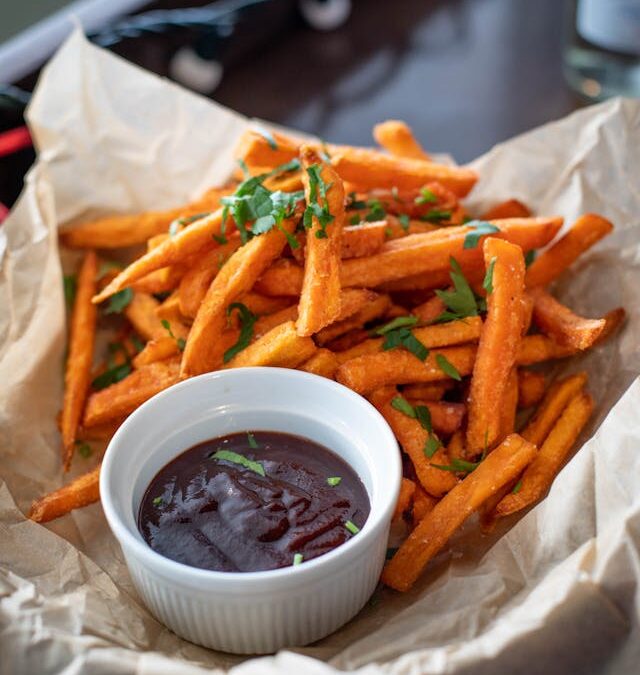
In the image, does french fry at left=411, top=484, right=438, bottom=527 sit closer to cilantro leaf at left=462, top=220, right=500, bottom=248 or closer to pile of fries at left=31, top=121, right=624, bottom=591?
pile of fries at left=31, top=121, right=624, bottom=591

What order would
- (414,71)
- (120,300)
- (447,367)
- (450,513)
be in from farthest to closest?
(414,71) < (120,300) < (447,367) < (450,513)

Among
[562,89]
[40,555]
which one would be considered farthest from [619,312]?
[562,89]

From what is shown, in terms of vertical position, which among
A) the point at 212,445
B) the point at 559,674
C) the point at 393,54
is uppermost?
the point at 559,674

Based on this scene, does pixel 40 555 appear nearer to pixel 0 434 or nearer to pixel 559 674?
pixel 0 434

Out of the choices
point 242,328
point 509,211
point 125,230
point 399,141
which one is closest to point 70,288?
point 125,230

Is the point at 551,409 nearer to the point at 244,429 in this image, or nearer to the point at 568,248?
the point at 568,248

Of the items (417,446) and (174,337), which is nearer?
(417,446)
